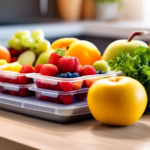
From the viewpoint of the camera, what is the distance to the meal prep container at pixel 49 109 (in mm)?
778

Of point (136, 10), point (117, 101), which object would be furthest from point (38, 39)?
point (136, 10)


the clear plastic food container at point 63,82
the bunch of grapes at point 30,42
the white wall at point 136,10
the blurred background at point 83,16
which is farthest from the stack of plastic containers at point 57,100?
the white wall at point 136,10

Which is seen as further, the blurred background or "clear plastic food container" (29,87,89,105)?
the blurred background

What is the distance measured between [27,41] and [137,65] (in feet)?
1.54

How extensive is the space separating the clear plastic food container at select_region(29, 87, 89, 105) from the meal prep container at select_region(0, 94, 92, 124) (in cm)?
1

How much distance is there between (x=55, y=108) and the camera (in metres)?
0.78

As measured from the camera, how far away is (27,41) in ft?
3.78

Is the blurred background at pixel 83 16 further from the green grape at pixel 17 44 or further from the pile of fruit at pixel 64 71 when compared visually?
the pile of fruit at pixel 64 71

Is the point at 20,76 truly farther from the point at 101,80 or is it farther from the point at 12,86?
the point at 101,80

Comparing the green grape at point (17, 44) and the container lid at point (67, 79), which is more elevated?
the green grape at point (17, 44)

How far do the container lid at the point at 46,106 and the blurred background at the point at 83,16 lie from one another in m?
1.94

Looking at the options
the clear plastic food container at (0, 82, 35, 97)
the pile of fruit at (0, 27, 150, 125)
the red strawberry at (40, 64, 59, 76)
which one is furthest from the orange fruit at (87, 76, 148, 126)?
the clear plastic food container at (0, 82, 35, 97)

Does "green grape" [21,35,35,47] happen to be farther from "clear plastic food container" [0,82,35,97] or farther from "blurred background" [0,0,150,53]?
"blurred background" [0,0,150,53]

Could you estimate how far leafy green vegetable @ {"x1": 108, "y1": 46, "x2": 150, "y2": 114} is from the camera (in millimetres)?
839
